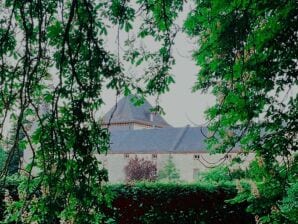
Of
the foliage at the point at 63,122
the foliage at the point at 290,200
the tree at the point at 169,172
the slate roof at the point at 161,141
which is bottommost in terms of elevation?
the tree at the point at 169,172

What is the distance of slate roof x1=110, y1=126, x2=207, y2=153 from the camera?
1476 inches

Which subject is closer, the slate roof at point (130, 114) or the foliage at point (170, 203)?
the foliage at point (170, 203)

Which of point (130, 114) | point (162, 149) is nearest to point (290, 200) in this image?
point (162, 149)

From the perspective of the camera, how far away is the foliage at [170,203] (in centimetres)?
946

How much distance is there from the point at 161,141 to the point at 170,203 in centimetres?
3002

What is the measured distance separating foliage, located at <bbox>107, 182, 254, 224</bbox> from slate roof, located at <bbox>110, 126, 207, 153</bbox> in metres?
26.5

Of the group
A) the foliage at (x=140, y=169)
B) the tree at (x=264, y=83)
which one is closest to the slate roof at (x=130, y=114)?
the foliage at (x=140, y=169)

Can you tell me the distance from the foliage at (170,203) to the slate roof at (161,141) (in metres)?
26.5

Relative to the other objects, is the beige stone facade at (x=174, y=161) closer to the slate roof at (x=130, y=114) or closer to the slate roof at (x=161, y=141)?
the slate roof at (x=161, y=141)

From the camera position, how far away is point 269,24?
4.10 m

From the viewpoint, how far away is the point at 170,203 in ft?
31.4

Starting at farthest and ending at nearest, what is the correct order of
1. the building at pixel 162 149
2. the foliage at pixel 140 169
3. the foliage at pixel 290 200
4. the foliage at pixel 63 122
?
1. the building at pixel 162 149
2. the foliage at pixel 140 169
3. the foliage at pixel 290 200
4. the foliage at pixel 63 122

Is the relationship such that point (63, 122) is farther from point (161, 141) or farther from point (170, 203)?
point (161, 141)

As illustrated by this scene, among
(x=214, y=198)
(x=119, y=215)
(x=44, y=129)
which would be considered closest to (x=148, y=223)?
(x=119, y=215)
